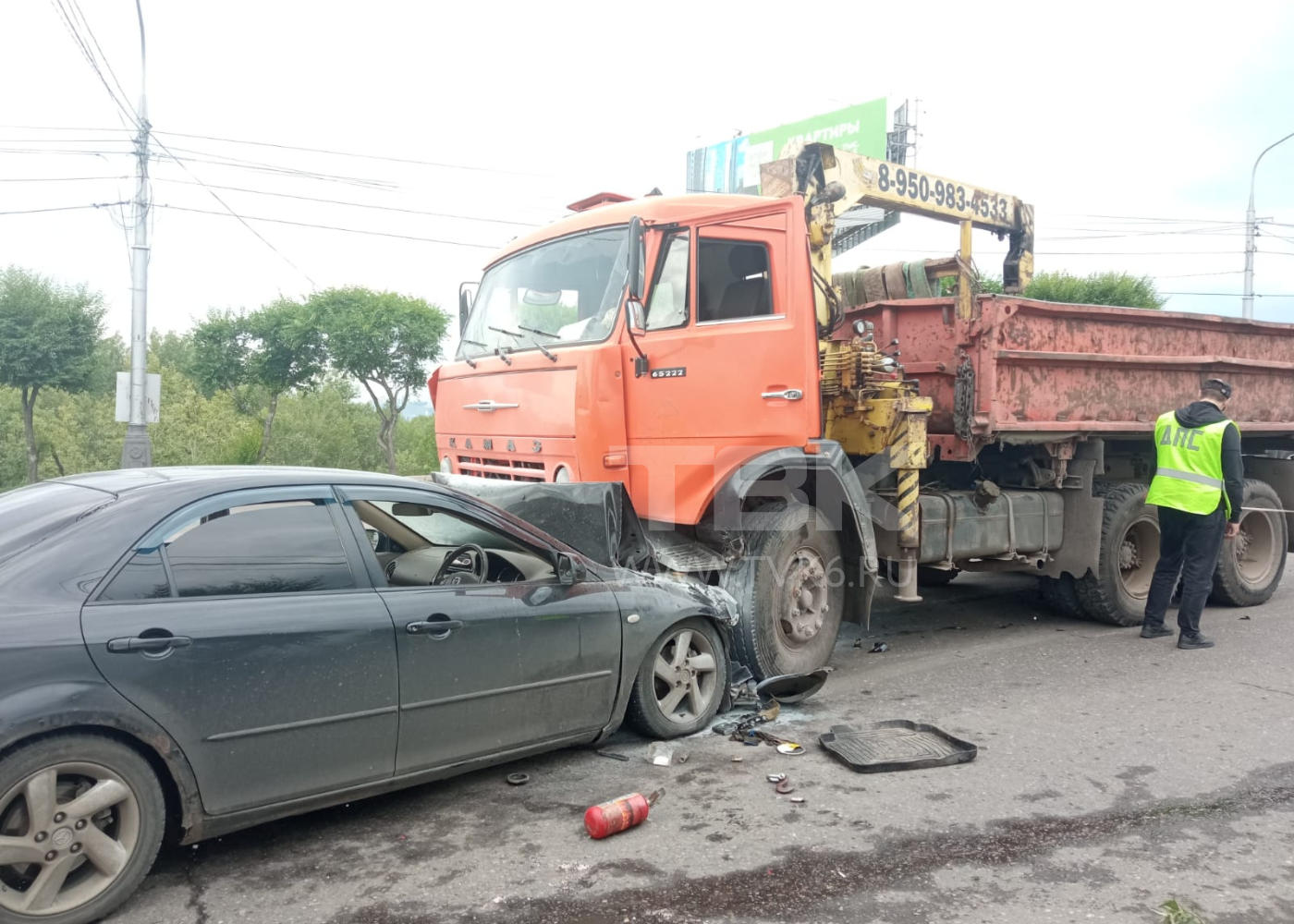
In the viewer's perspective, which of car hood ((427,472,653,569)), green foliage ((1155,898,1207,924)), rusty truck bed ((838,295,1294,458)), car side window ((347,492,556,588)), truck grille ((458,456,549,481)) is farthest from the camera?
rusty truck bed ((838,295,1294,458))

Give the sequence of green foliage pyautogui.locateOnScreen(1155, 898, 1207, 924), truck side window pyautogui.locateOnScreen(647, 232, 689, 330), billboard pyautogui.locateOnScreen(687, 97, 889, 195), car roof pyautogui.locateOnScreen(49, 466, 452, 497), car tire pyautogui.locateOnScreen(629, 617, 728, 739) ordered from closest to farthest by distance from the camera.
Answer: green foliage pyautogui.locateOnScreen(1155, 898, 1207, 924)
car roof pyautogui.locateOnScreen(49, 466, 452, 497)
car tire pyautogui.locateOnScreen(629, 617, 728, 739)
truck side window pyautogui.locateOnScreen(647, 232, 689, 330)
billboard pyautogui.locateOnScreen(687, 97, 889, 195)

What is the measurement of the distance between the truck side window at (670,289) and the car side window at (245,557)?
2546mm

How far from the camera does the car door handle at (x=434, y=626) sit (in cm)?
361

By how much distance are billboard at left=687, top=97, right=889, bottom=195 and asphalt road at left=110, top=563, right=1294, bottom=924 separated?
33903mm

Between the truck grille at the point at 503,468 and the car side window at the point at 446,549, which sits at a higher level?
the truck grille at the point at 503,468

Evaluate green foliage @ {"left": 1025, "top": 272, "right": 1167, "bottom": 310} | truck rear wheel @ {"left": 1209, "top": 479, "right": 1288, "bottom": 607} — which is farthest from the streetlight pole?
truck rear wheel @ {"left": 1209, "top": 479, "right": 1288, "bottom": 607}

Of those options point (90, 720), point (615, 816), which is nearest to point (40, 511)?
point (90, 720)

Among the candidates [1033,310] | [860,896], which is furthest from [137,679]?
[1033,310]

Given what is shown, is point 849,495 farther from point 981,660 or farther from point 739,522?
point 981,660

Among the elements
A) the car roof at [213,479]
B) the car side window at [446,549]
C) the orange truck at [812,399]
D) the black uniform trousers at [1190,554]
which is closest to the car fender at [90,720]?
the car roof at [213,479]

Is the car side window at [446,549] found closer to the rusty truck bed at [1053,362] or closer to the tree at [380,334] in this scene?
the rusty truck bed at [1053,362]

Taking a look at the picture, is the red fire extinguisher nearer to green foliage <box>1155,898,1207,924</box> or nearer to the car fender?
the car fender

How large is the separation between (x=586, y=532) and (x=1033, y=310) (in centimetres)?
374

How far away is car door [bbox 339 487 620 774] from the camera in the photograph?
3652 millimetres
